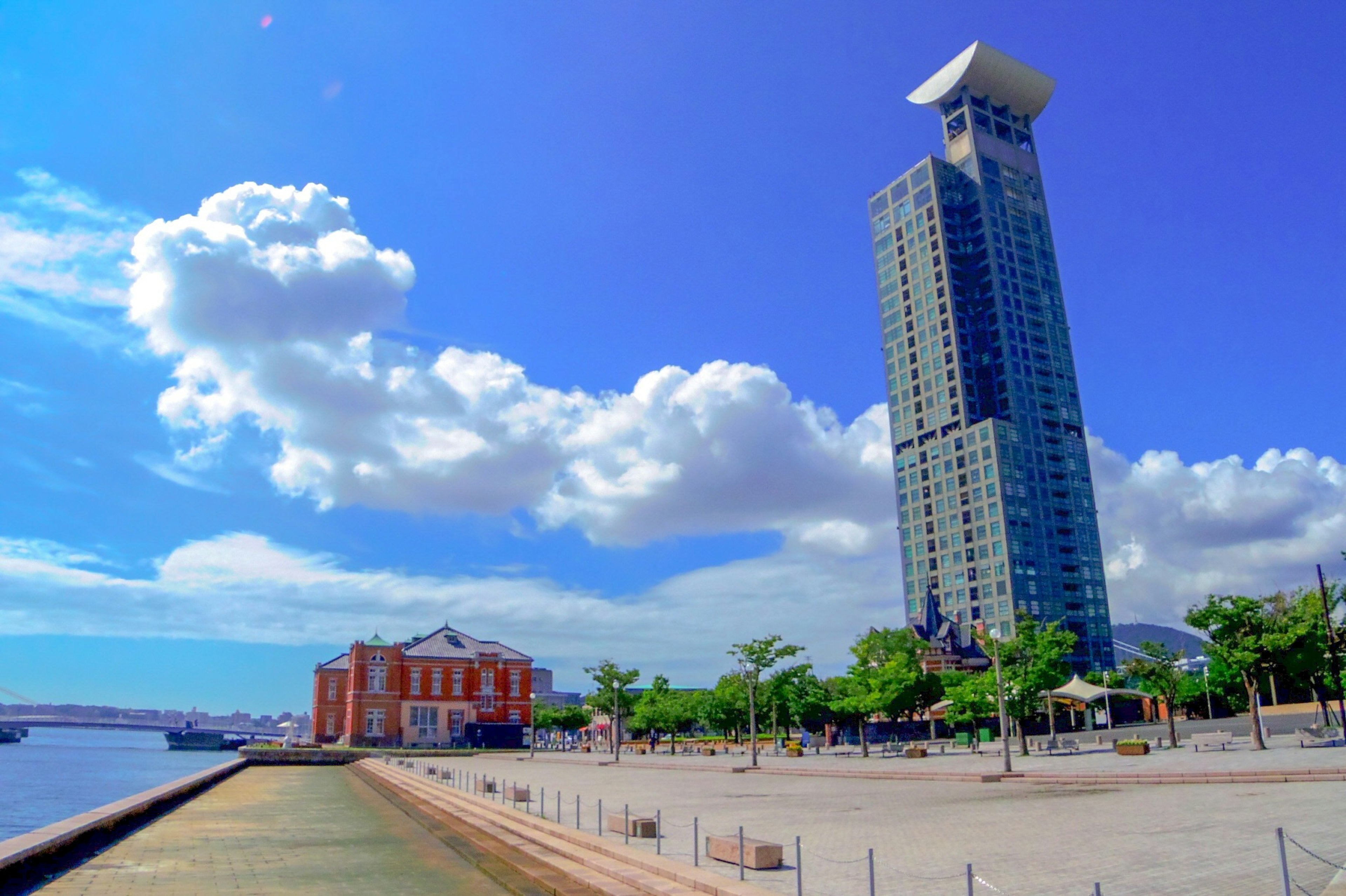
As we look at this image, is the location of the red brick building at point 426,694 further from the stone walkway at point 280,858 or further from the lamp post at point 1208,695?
the lamp post at point 1208,695

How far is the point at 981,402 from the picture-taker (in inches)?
6280

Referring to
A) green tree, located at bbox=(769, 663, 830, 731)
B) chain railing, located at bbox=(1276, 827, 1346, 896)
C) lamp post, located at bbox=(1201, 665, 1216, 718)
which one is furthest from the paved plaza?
lamp post, located at bbox=(1201, 665, 1216, 718)

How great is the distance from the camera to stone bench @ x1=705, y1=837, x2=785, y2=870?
50.3ft

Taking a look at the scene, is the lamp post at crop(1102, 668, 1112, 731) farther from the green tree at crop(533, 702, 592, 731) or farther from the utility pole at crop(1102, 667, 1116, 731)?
the green tree at crop(533, 702, 592, 731)

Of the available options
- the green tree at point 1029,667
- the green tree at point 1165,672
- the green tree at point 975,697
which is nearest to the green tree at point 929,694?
the green tree at point 1165,672

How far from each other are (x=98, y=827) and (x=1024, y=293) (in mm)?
170174

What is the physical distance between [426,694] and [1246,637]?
274 feet

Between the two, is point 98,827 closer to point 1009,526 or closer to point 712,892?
point 712,892

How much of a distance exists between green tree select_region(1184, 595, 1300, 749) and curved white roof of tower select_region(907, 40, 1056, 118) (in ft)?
559

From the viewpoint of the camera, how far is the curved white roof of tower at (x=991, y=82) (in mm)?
184625

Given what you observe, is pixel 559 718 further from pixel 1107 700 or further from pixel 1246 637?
pixel 1246 637

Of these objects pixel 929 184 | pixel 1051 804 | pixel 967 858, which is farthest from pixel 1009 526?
pixel 967 858

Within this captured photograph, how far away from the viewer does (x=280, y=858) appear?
18797 mm

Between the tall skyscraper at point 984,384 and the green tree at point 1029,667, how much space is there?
96.4 meters
